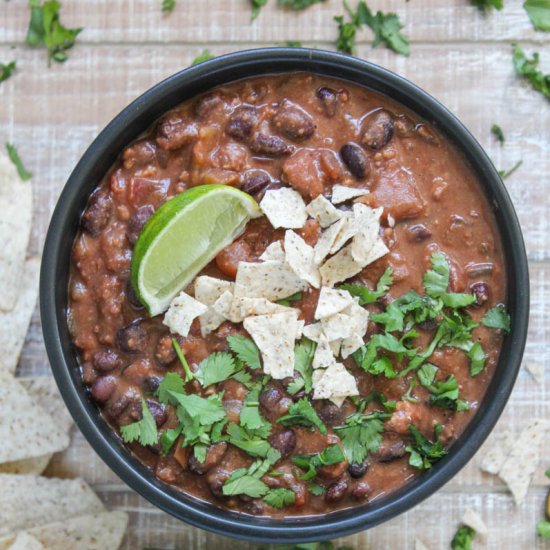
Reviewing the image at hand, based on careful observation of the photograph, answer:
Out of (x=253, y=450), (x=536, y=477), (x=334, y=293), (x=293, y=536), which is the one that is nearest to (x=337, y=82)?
(x=334, y=293)

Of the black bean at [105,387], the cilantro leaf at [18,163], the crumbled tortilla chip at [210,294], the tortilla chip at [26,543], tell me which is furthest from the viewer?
the cilantro leaf at [18,163]

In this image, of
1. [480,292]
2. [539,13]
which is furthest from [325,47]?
[480,292]

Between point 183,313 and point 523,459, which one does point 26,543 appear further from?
point 523,459

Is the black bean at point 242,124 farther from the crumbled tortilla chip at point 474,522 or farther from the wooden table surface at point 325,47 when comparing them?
the crumbled tortilla chip at point 474,522

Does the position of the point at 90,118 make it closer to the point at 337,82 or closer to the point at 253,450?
the point at 337,82

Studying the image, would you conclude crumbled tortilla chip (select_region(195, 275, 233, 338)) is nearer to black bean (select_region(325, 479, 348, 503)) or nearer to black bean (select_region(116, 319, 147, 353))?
black bean (select_region(116, 319, 147, 353))

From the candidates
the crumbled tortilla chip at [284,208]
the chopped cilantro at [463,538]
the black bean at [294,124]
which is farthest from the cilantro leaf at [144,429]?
the chopped cilantro at [463,538]

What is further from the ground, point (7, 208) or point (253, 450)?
point (7, 208)
